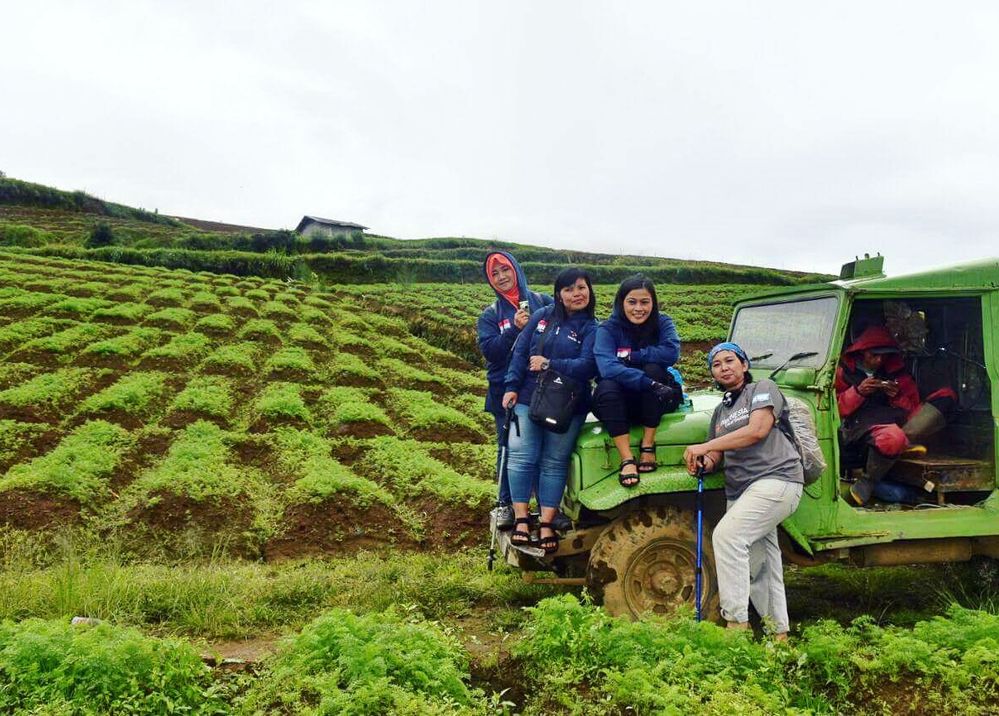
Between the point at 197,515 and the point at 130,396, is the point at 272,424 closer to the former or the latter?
the point at 130,396

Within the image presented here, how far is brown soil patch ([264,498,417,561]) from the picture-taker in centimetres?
795

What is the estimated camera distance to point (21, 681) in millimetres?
3461

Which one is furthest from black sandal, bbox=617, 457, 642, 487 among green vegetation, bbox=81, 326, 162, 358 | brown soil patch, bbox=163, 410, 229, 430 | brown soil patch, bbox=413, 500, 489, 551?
green vegetation, bbox=81, 326, 162, 358

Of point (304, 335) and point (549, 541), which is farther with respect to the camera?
point (304, 335)

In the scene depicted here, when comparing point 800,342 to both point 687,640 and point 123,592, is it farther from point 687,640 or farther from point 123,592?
point 123,592

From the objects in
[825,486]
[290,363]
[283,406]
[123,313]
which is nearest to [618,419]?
[825,486]

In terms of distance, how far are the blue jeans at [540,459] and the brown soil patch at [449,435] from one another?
6.78m

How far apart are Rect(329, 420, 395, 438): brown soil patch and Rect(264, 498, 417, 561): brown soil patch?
3.11m

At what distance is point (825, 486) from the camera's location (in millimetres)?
5020

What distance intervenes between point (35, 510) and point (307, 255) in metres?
27.3

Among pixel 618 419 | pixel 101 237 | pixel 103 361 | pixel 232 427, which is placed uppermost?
pixel 101 237

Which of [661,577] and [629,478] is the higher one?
[629,478]

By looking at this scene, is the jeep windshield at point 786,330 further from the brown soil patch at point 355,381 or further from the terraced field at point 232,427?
the brown soil patch at point 355,381

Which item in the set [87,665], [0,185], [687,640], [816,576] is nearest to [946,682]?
[687,640]
